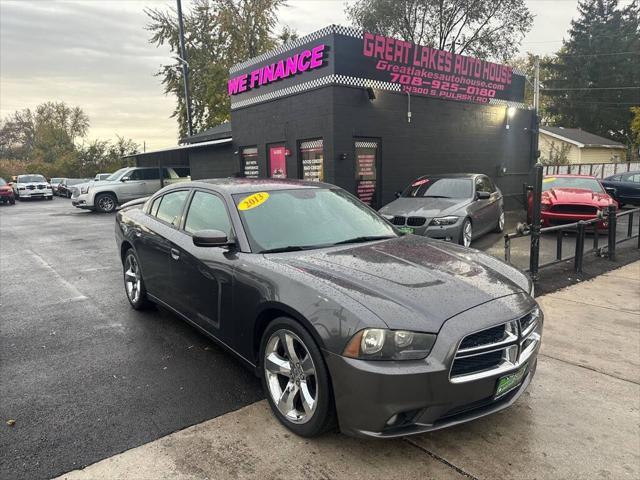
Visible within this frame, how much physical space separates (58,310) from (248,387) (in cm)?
325

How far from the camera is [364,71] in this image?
11.1 m

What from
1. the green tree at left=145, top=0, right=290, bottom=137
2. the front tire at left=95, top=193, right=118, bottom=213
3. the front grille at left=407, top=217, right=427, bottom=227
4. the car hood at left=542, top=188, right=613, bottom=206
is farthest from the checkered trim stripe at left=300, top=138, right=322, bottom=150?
the green tree at left=145, top=0, right=290, bottom=137

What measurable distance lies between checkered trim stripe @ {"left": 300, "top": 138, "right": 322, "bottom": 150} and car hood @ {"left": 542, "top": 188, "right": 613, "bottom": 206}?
5.35 meters

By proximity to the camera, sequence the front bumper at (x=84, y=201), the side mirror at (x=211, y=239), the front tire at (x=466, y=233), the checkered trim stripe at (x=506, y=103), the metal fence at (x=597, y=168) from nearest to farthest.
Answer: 1. the side mirror at (x=211, y=239)
2. the front tire at (x=466, y=233)
3. the checkered trim stripe at (x=506, y=103)
4. the front bumper at (x=84, y=201)
5. the metal fence at (x=597, y=168)

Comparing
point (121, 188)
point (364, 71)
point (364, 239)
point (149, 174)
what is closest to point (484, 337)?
point (364, 239)

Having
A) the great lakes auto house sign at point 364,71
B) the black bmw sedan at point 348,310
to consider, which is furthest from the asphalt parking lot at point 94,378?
the great lakes auto house sign at point 364,71

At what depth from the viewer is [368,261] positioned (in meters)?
3.10

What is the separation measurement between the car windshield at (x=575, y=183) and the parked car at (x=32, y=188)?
2890 cm

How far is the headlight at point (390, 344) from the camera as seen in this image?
7.71 ft

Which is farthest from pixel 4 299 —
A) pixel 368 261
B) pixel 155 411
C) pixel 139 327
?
pixel 368 261

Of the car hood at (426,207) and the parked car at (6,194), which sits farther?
the parked car at (6,194)

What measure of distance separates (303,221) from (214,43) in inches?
1166

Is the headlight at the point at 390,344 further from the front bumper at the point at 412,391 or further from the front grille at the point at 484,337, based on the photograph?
the front grille at the point at 484,337

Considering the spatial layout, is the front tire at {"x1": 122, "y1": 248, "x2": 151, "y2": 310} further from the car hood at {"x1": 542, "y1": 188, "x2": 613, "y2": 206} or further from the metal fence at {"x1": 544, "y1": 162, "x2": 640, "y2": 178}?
the metal fence at {"x1": 544, "y1": 162, "x2": 640, "y2": 178}
